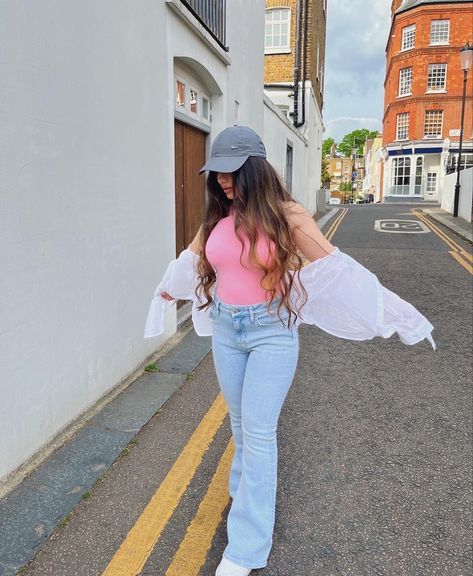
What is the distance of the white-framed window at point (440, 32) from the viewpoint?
40.1 metres

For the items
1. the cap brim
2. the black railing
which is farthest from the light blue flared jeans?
the black railing

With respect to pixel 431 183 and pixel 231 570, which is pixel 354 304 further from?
pixel 431 183

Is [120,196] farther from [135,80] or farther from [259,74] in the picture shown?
[259,74]

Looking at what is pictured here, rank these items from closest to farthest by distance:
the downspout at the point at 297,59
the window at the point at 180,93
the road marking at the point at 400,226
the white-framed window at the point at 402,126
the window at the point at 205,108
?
the window at the point at 180,93
the window at the point at 205,108
the road marking at the point at 400,226
the downspout at the point at 297,59
the white-framed window at the point at 402,126

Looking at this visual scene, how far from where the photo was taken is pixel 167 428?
3.69 m

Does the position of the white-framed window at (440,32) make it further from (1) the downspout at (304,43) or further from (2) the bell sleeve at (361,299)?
(2) the bell sleeve at (361,299)

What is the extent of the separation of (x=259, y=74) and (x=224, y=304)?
8708mm

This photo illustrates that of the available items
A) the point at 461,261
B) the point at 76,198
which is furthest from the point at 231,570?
the point at 461,261

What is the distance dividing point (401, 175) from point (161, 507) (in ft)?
149

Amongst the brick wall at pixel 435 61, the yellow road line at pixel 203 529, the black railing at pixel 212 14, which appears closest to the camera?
the yellow road line at pixel 203 529

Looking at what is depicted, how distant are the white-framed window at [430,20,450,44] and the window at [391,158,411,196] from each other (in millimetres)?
9473

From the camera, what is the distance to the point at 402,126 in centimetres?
4306

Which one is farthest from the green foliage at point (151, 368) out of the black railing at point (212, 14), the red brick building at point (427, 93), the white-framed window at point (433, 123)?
the white-framed window at point (433, 123)

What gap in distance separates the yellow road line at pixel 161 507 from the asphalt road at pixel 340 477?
0.03 meters
